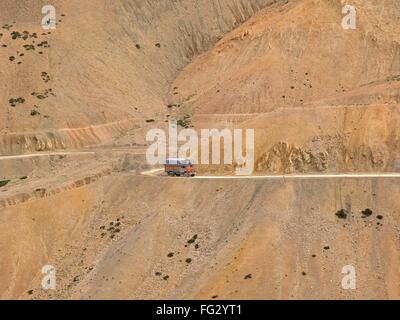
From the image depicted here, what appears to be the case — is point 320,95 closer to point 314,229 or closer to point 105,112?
point 105,112

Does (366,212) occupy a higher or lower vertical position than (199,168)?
lower

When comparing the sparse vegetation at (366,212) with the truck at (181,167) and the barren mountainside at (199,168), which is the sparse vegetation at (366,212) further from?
the truck at (181,167)

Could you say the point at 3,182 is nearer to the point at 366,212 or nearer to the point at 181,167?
the point at 181,167

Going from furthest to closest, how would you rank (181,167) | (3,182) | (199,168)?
(3,182), (199,168), (181,167)

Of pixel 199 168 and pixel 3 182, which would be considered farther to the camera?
pixel 3 182

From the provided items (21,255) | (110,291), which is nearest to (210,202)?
(110,291)

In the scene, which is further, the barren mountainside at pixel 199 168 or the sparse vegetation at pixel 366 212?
the sparse vegetation at pixel 366 212

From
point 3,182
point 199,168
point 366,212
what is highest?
point 199,168

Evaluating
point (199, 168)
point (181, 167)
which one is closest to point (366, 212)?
point (199, 168)

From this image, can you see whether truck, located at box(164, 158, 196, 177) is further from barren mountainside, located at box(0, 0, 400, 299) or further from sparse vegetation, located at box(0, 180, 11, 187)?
sparse vegetation, located at box(0, 180, 11, 187)

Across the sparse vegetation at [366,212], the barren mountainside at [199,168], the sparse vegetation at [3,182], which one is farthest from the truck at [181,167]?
the sparse vegetation at [3,182]

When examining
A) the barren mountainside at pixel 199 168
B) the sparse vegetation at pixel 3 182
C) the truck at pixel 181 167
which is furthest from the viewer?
the sparse vegetation at pixel 3 182

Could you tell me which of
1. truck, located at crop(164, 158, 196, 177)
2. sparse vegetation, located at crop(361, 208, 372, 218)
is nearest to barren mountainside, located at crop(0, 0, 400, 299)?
sparse vegetation, located at crop(361, 208, 372, 218)
